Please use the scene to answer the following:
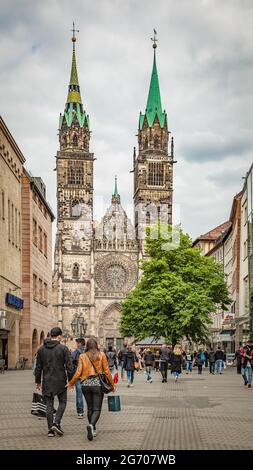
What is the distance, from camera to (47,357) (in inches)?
491

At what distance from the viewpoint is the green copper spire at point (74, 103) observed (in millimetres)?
123562

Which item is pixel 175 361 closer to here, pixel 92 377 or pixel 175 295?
pixel 92 377

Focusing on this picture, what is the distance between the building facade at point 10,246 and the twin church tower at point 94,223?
58328 millimetres

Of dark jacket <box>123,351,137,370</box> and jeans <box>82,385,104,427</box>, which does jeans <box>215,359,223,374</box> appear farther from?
jeans <box>82,385,104,427</box>

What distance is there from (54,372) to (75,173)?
352ft

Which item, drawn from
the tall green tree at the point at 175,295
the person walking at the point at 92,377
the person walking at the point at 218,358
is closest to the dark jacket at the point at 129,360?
the person walking at the point at 218,358

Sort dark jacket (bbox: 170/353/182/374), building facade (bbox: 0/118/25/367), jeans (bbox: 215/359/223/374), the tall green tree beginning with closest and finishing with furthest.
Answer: dark jacket (bbox: 170/353/182/374)
building facade (bbox: 0/118/25/367)
jeans (bbox: 215/359/223/374)
the tall green tree

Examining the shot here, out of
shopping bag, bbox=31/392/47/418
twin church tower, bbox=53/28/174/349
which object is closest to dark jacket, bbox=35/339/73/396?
shopping bag, bbox=31/392/47/418

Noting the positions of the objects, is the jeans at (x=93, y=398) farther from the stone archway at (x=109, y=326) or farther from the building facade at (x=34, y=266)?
the stone archway at (x=109, y=326)

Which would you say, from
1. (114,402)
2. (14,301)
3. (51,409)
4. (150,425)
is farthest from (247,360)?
(14,301)

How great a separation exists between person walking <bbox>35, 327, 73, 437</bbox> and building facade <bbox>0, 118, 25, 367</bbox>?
25.7 meters

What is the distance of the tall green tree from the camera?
170 feet

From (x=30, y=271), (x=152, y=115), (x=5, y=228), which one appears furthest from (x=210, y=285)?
(x=152, y=115)
